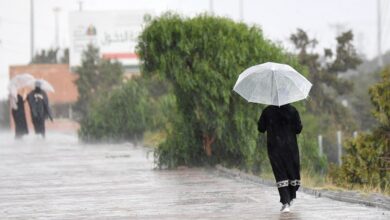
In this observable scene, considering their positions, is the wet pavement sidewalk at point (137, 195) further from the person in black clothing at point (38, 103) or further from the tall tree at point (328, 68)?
the tall tree at point (328, 68)

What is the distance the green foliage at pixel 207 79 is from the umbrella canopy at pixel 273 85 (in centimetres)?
698

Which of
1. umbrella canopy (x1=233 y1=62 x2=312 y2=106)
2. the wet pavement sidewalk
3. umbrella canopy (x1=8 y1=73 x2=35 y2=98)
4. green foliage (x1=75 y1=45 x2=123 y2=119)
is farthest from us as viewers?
green foliage (x1=75 y1=45 x2=123 y2=119)

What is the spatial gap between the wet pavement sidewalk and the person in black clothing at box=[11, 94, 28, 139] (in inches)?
702

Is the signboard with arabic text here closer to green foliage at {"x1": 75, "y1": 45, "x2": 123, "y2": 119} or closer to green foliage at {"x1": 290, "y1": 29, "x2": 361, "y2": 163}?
green foliage at {"x1": 75, "y1": 45, "x2": 123, "y2": 119}

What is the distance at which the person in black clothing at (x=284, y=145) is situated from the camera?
1524 centimetres

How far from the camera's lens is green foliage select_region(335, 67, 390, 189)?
24.3 m

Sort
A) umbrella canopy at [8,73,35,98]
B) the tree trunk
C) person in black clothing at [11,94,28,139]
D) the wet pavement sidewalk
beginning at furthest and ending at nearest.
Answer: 1. umbrella canopy at [8,73,35,98]
2. person in black clothing at [11,94,28,139]
3. the tree trunk
4. the wet pavement sidewalk

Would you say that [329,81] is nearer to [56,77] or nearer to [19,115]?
[19,115]

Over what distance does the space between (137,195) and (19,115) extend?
92.1ft

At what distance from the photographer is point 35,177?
22641 mm

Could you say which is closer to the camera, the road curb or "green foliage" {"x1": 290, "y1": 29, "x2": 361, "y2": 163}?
the road curb

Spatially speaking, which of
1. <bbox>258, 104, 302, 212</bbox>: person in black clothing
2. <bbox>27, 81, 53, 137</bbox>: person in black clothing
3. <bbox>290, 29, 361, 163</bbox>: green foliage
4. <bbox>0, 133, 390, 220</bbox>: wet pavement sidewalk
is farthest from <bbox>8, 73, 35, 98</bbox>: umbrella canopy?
<bbox>258, 104, 302, 212</bbox>: person in black clothing

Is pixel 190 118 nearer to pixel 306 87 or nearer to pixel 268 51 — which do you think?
pixel 268 51

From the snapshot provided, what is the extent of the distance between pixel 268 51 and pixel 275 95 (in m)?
8.25
